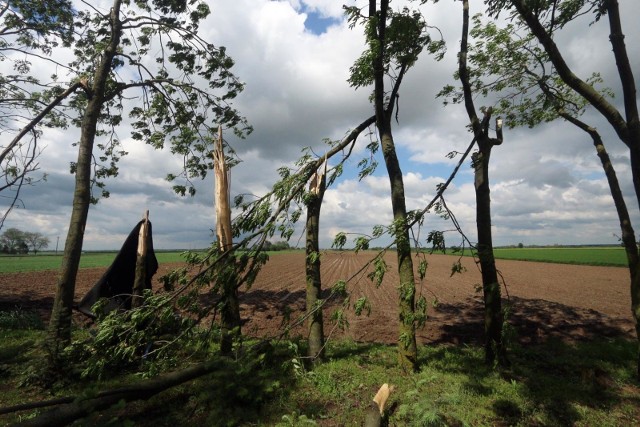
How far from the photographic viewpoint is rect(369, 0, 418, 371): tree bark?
5715mm

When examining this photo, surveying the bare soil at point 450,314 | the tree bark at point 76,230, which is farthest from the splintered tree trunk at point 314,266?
the tree bark at point 76,230

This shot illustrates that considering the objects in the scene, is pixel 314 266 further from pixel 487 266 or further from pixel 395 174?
pixel 487 266

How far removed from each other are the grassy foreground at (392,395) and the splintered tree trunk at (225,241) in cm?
62

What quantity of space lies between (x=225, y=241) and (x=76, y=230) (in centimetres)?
347

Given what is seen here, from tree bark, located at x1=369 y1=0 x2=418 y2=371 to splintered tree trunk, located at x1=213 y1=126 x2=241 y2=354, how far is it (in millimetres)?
2755

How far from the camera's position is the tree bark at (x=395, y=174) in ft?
18.7

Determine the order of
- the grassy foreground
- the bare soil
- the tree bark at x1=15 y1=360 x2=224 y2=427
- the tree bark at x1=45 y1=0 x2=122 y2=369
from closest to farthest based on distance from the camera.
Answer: the tree bark at x1=15 y1=360 x2=224 y2=427
the grassy foreground
the tree bark at x1=45 y1=0 x2=122 y2=369
the bare soil

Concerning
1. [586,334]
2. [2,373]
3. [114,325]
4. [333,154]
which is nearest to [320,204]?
[333,154]

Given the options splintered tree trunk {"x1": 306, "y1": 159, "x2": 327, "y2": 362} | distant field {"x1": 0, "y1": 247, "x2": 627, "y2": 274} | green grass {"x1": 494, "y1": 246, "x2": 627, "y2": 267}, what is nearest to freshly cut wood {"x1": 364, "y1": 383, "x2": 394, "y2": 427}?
splintered tree trunk {"x1": 306, "y1": 159, "x2": 327, "y2": 362}

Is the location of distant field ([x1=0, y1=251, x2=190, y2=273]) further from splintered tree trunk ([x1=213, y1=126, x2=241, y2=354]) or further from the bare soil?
splintered tree trunk ([x1=213, y1=126, x2=241, y2=354])

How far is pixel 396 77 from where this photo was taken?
6840 mm

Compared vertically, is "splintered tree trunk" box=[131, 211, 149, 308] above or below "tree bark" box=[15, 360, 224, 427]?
above

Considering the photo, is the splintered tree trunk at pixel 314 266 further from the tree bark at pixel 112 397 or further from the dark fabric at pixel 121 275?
the dark fabric at pixel 121 275

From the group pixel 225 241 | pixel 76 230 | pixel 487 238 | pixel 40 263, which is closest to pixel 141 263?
pixel 76 230
